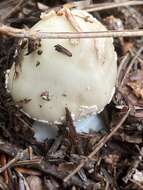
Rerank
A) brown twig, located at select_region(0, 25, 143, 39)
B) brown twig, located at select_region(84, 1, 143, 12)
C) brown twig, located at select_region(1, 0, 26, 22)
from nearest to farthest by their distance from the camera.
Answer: brown twig, located at select_region(0, 25, 143, 39), brown twig, located at select_region(84, 1, 143, 12), brown twig, located at select_region(1, 0, 26, 22)

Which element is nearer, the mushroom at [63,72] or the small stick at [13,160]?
the mushroom at [63,72]

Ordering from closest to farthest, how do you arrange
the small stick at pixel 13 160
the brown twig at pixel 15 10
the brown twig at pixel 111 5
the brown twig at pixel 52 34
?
1. the brown twig at pixel 52 34
2. the small stick at pixel 13 160
3. the brown twig at pixel 111 5
4. the brown twig at pixel 15 10

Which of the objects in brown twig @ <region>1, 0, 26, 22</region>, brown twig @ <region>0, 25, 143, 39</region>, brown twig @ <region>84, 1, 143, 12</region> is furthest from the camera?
brown twig @ <region>1, 0, 26, 22</region>

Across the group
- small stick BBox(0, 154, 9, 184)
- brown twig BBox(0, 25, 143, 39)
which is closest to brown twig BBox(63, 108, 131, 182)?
small stick BBox(0, 154, 9, 184)

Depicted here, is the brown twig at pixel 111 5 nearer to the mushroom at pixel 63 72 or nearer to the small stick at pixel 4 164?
the mushroom at pixel 63 72

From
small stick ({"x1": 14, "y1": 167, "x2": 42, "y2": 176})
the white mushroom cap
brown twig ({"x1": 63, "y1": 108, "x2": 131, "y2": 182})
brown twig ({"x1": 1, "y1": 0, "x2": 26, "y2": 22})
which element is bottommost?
small stick ({"x1": 14, "y1": 167, "x2": 42, "y2": 176})

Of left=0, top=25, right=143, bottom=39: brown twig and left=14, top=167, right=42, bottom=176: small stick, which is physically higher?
left=0, top=25, right=143, bottom=39: brown twig

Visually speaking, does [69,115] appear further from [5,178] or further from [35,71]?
[5,178]

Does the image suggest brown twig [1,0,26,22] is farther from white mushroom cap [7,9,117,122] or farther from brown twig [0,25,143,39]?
brown twig [0,25,143,39]

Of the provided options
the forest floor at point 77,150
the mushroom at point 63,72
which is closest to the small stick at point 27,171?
the forest floor at point 77,150
